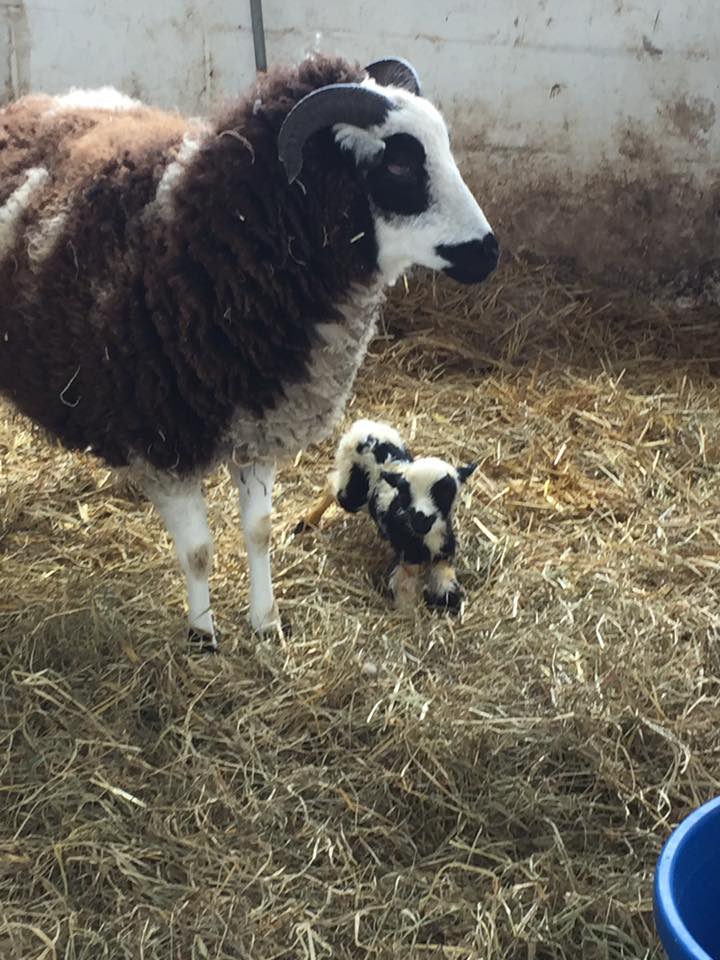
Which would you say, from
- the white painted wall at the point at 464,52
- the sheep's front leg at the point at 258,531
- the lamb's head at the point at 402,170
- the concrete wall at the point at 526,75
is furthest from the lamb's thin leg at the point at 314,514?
the white painted wall at the point at 464,52

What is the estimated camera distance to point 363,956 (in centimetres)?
179

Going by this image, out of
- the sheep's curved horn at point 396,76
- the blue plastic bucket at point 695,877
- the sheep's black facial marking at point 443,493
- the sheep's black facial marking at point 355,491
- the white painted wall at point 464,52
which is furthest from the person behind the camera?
the white painted wall at point 464,52

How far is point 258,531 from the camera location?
2479 mm

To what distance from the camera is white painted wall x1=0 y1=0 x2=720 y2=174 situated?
13.1 feet

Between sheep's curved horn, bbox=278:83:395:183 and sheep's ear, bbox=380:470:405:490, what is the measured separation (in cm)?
88

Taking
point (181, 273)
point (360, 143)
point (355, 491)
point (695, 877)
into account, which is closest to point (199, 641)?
point (355, 491)

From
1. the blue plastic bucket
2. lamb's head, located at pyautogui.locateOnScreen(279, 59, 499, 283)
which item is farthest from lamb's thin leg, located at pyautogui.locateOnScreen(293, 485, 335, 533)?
the blue plastic bucket

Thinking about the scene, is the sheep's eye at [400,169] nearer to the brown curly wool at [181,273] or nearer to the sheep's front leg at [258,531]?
the brown curly wool at [181,273]

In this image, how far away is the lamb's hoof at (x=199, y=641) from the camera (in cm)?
248

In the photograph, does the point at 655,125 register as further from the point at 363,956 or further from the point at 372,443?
the point at 363,956

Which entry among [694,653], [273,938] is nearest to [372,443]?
[694,653]

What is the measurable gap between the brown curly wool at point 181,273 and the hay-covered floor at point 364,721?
56 cm

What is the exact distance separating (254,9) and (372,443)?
6.16 feet

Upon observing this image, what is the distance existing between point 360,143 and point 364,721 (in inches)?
47.6
